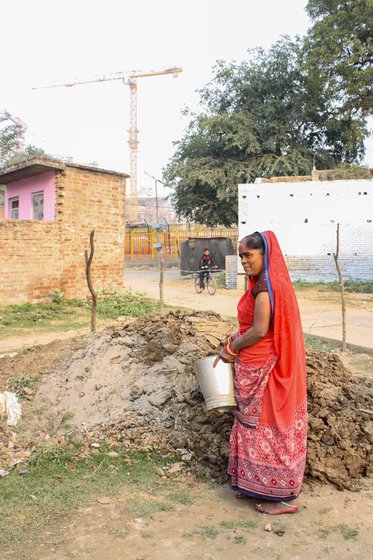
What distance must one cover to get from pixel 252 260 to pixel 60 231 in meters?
10.1

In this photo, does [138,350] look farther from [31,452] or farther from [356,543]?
[356,543]

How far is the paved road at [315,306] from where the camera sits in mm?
9475

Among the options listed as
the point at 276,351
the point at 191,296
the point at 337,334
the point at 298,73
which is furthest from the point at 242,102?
the point at 276,351

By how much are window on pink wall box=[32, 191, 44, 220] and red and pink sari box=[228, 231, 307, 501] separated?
443 inches

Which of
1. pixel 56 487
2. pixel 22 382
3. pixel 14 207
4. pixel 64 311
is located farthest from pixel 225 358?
pixel 14 207

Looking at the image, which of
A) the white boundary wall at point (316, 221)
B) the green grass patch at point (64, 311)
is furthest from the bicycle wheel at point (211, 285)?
the green grass patch at point (64, 311)

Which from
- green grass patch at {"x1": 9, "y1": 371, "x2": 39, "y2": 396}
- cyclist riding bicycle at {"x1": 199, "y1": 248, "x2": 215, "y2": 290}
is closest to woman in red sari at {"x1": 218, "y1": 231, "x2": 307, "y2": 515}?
green grass patch at {"x1": 9, "y1": 371, "x2": 39, "y2": 396}

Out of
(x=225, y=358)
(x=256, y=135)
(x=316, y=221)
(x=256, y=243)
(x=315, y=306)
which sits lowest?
(x=315, y=306)

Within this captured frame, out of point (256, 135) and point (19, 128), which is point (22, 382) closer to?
point (256, 135)

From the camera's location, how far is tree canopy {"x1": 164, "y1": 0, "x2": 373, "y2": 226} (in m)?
22.0

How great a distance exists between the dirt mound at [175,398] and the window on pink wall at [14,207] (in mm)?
10793

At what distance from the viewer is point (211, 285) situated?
1648cm

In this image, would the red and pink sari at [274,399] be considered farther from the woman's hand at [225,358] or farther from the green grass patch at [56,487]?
the green grass patch at [56,487]

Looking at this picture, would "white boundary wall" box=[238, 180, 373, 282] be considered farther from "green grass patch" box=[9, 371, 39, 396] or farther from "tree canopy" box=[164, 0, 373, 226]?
"green grass patch" box=[9, 371, 39, 396]
